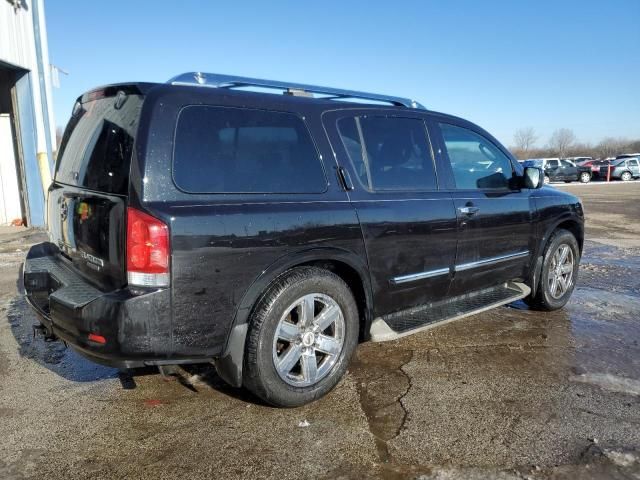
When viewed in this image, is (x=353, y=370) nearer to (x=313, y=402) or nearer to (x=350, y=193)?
(x=313, y=402)

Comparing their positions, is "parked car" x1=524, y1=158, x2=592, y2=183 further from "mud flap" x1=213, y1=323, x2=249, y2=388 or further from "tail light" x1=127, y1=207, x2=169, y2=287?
"tail light" x1=127, y1=207, x2=169, y2=287

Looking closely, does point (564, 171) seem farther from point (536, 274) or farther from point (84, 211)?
point (84, 211)

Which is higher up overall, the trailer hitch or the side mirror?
the side mirror

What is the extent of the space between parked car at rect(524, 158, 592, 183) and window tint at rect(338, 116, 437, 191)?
31950 mm

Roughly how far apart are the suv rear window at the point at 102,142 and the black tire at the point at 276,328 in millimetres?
983

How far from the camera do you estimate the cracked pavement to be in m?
2.58

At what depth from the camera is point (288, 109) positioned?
3197mm

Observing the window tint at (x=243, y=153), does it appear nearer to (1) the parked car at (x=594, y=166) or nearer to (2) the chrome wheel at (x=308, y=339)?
(2) the chrome wheel at (x=308, y=339)

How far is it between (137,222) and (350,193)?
136 centimetres

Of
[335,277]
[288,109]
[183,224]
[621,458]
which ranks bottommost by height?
[621,458]

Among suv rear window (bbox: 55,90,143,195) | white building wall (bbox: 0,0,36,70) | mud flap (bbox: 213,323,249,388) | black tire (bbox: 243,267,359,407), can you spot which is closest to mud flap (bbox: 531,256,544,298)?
black tire (bbox: 243,267,359,407)

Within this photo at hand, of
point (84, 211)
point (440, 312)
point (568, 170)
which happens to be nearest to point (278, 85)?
point (84, 211)

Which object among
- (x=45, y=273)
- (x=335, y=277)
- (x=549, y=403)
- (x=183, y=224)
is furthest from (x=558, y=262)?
(x=45, y=273)

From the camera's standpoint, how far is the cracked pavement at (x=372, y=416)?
101 inches
